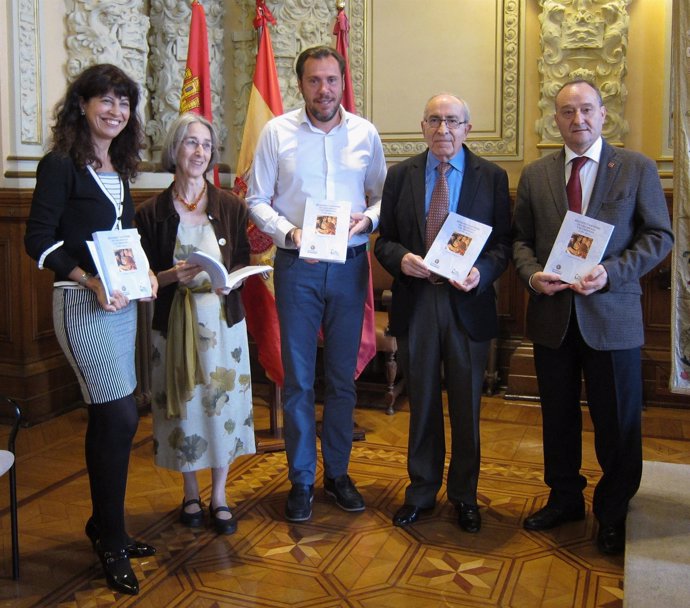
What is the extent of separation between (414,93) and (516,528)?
119 inches

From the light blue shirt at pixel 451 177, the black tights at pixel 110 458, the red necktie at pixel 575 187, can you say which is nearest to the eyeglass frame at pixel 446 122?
the light blue shirt at pixel 451 177

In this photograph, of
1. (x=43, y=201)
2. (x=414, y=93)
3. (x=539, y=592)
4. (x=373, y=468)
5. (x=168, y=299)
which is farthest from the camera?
(x=414, y=93)

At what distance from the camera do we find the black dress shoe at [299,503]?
3.05 metres

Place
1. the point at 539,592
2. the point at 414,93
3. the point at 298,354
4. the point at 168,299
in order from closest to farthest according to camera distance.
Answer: the point at 539,592
the point at 168,299
the point at 298,354
the point at 414,93

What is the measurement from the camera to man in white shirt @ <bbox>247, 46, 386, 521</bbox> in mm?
2963

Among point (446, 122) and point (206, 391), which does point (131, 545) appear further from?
point (446, 122)

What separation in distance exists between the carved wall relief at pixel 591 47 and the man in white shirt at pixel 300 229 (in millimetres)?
2086

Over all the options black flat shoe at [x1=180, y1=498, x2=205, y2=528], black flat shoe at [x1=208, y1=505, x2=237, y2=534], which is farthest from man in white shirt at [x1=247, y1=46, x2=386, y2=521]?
black flat shoe at [x1=180, y1=498, x2=205, y2=528]

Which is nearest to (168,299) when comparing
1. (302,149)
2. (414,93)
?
(302,149)

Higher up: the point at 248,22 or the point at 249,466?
the point at 248,22

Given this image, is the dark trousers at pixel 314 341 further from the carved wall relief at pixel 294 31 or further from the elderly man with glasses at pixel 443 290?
the carved wall relief at pixel 294 31

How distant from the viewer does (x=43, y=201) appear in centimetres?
234

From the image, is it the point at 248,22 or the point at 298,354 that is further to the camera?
the point at 248,22

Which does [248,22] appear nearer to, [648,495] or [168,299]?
[168,299]
